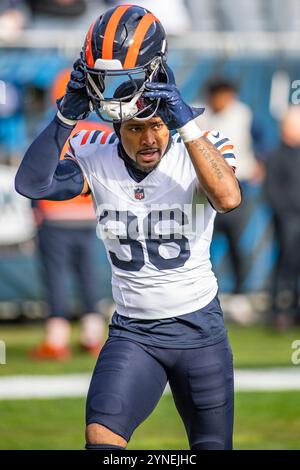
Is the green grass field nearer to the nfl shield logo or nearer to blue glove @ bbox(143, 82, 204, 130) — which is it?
the nfl shield logo

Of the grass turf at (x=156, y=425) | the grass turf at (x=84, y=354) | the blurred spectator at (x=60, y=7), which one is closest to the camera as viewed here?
the grass turf at (x=156, y=425)

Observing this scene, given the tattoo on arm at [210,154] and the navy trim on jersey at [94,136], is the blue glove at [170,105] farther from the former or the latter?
the navy trim on jersey at [94,136]

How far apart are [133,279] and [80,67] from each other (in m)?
0.84

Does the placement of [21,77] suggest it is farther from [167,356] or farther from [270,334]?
[167,356]

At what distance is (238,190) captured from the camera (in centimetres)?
373

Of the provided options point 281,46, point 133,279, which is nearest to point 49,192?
point 133,279

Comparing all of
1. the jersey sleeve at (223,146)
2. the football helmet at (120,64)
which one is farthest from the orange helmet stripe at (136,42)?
the jersey sleeve at (223,146)

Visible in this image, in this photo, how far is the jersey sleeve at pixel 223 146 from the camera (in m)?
3.86

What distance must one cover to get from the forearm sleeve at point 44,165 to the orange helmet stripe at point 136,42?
34 centimetres

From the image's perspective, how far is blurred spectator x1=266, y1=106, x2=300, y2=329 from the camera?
906 cm

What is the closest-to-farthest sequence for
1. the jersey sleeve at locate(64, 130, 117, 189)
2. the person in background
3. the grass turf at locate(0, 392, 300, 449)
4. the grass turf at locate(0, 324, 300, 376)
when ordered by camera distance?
the jersey sleeve at locate(64, 130, 117, 189), the grass turf at locate(0, 392, 300, 449), the grass turf at locate(0, 324, 300, 376), the person in background

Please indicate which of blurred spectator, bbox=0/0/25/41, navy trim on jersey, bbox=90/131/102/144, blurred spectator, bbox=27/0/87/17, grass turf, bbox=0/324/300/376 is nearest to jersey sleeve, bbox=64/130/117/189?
navy trim on jersey, bbox=90/131/102/144

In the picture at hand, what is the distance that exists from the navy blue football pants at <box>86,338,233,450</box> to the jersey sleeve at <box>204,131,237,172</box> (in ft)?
2.32

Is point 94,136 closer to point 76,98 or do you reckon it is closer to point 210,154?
point 76,98
